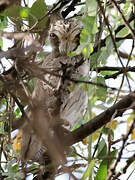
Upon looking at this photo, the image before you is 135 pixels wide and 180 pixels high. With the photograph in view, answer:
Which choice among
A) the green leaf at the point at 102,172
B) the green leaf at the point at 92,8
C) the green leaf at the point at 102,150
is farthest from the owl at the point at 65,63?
the green leaf at the point at 92,8

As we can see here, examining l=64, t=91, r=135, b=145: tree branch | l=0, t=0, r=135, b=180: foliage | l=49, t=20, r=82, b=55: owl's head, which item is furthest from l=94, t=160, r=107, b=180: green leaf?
l=49, t=20, r=82, b=55: owl's head

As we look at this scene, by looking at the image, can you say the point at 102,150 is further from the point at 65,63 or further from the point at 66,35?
the point at 66,35

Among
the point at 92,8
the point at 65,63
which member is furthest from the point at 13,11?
the point at 92,8

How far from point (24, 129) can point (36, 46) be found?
0.25 meters

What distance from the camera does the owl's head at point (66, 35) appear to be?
1.98 metres

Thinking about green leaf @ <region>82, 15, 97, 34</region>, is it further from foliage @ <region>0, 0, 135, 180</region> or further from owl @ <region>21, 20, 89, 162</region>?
owl @ <region>21, 20, 89, 162</region>

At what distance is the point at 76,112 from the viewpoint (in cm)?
190

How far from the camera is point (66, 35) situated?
1995 mm

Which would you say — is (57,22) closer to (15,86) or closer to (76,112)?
(76,112)

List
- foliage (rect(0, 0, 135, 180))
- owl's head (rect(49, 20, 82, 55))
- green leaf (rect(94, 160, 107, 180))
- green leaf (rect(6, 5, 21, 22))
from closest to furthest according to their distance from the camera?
→ foliage (rect(0, 0, 135, 180)), green leaf (rect(94, 160, 107, 180)), green leaf (rect(6, 5, 21, 22)), owl's head (rect(49, 20, 82, 55))

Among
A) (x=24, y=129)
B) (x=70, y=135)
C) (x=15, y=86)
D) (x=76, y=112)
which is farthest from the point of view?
(x=76, y=112)

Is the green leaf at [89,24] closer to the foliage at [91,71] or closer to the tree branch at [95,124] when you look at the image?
the foliage at [91,71]

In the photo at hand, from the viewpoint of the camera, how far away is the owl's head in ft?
6.49

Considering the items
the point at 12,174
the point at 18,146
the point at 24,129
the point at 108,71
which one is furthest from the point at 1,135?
→ the point at 24,129
